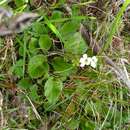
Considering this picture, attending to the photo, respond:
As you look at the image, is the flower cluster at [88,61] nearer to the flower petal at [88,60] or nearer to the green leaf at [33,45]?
the flower petal at [88,60]

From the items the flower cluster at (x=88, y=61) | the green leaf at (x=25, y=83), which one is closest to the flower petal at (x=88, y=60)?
the flower cluster at (x=88, y=61)

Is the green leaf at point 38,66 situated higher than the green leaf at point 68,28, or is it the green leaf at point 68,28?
the green leaf at point 68,28

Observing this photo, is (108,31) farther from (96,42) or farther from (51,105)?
(51,105)

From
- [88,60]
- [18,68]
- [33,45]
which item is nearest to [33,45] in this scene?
[33,45]

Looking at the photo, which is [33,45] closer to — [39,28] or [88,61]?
[39,28]

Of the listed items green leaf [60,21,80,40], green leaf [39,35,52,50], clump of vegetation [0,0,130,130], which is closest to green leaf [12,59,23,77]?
clump of vegetation [0,0,130,130]

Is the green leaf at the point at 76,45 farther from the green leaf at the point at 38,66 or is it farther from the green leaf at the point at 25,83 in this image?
the green leaf at the point at 25,83

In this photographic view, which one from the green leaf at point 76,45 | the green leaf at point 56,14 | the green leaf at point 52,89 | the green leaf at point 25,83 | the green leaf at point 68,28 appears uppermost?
the green leaf at point 56,14
